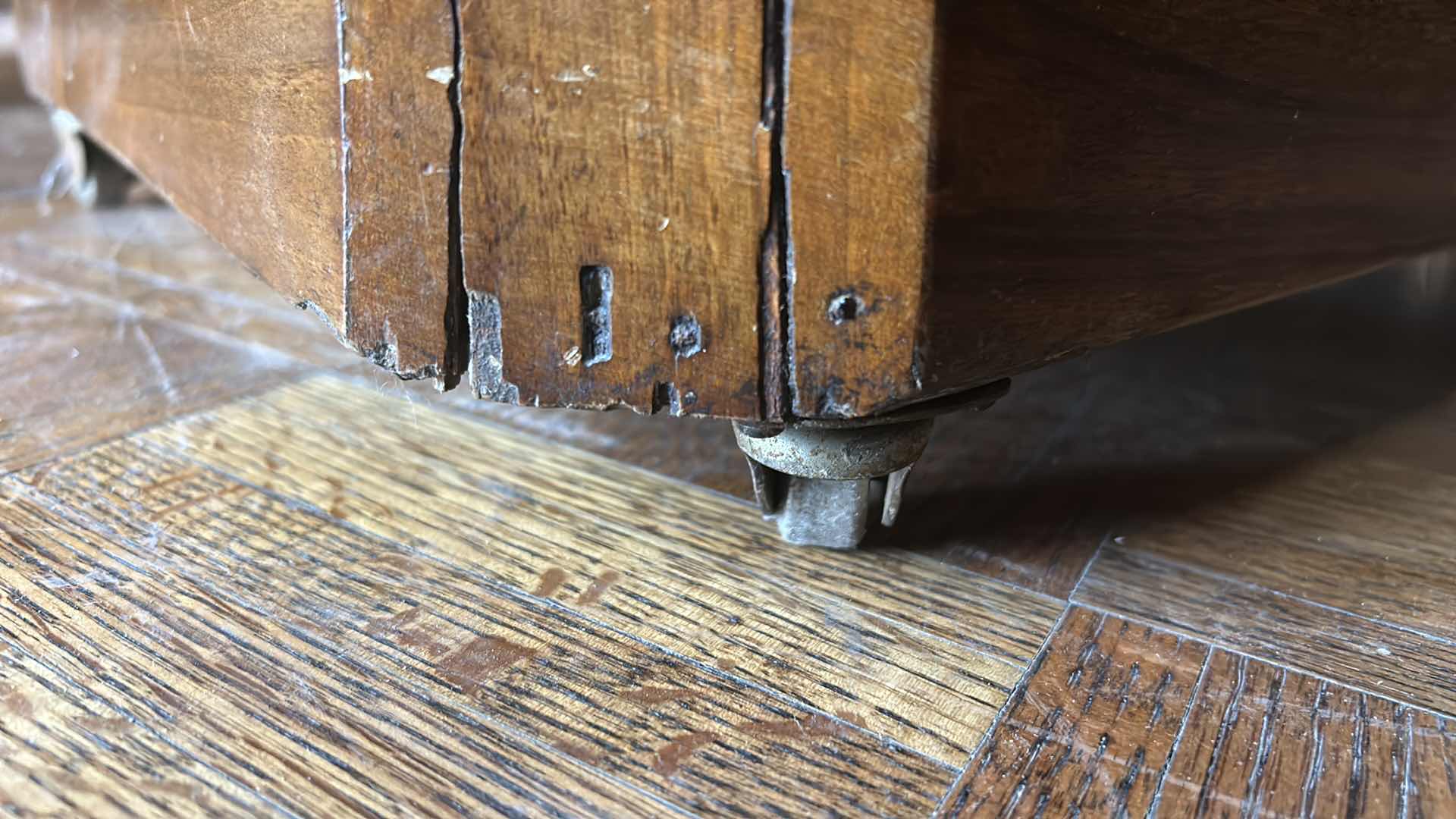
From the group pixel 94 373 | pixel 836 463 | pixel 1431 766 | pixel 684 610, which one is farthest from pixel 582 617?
pixel 94 373

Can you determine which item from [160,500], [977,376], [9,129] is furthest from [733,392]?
[9,129]

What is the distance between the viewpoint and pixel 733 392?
1.57ft

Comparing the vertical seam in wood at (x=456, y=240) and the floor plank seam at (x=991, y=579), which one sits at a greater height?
the vertical seam in wood at (x=456, y=240)

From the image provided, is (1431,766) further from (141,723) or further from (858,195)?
(141,723)

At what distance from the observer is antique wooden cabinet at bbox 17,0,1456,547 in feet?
1.42

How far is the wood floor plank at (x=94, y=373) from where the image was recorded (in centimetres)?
74

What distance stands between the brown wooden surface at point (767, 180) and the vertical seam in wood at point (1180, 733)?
167 mm

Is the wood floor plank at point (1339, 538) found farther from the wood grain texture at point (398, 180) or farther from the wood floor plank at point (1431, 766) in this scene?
the wood grain texture at point (398, 180)

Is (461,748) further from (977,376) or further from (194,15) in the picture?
(194,15)

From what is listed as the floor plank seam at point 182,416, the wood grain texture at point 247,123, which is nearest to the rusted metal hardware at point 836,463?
the wood grain texture at point 247,123

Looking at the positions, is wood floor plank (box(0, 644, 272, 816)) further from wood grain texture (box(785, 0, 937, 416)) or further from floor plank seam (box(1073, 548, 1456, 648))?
floor plank seam (box(1073, 548, 1456, 648))

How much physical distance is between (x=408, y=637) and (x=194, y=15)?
0.42m

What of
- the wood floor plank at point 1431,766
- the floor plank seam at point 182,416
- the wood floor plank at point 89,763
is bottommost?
the wood floor plank at point 1431,766

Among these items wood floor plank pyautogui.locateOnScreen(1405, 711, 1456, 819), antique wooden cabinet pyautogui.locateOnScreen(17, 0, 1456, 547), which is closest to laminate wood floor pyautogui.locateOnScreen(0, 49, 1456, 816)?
wood floor plank pyautogui.locateOnScreen(1405, 711, 1456, 819)
